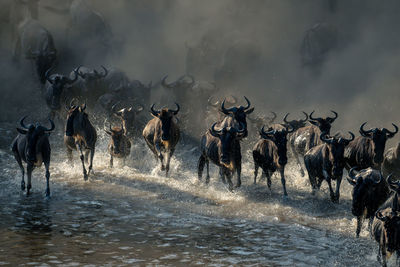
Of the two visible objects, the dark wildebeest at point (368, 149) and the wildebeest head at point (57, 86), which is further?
the wildebeest head at point (57, 86)

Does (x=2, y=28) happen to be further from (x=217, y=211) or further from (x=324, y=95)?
(x=217, y=211)

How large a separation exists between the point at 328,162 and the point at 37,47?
20864mm

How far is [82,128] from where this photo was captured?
57.8 feet

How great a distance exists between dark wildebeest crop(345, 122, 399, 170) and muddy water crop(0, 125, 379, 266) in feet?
3.62

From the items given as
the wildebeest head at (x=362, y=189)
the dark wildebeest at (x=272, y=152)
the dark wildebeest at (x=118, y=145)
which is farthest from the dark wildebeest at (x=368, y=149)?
the dark wildebeest at (x=118, y=145)

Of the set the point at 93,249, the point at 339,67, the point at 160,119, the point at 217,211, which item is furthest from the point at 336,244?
the point at 339,67

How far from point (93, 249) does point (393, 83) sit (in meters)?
21.8

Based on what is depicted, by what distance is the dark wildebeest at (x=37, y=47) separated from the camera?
30453 millimetres

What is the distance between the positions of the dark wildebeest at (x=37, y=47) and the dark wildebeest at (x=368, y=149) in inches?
777

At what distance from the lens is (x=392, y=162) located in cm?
1428

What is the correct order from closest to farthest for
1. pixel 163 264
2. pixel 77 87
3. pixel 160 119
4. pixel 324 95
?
pixel 163 264 → pixel 160 119 → pixel 77 87 → pixel 324 95

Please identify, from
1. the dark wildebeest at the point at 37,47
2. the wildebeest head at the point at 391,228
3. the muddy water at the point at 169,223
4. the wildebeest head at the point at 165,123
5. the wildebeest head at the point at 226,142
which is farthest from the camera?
the dark wildebeest at the point at 37,47

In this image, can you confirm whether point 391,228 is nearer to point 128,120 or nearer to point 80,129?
point 80,129

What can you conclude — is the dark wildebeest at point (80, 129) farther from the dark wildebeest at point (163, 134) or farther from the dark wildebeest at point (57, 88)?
the dark wildebeest at point (57, 88)
